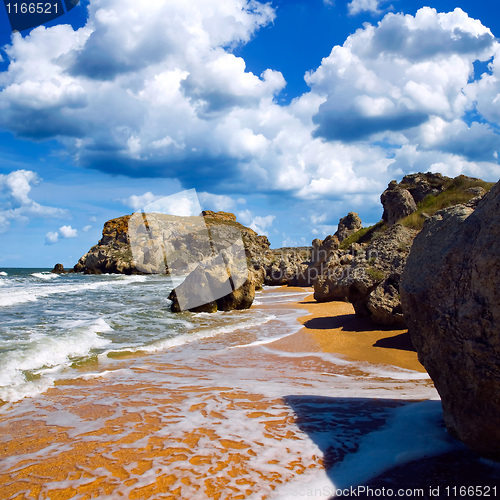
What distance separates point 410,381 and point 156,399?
10.9 feet

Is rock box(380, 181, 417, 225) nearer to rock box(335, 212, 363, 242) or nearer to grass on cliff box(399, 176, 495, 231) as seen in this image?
grass on cliff box(399, 176, 495, 231)

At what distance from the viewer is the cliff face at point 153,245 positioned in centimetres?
6191

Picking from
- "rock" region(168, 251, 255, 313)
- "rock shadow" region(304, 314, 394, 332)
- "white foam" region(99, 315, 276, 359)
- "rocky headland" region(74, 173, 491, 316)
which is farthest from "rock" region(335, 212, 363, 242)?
"rock shadow" region(304, 314, 394, 332)

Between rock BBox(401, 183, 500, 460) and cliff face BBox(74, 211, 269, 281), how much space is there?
2224 inches

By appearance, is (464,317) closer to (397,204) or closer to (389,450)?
(389,450)

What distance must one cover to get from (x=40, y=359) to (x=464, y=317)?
271 inches

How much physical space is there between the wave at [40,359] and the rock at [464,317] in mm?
4892

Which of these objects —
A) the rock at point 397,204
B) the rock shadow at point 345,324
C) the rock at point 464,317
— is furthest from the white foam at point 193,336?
the rock at point 397,204

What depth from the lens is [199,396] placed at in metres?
4.78

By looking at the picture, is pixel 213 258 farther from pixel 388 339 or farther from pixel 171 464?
pixel 171 464

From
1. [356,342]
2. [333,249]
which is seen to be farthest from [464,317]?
[333,249]

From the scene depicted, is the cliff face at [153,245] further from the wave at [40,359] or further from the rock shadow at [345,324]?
the wave at [40,359]

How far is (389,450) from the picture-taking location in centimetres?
316

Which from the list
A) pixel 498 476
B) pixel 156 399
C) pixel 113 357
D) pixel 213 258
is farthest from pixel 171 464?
pixel 213 258
